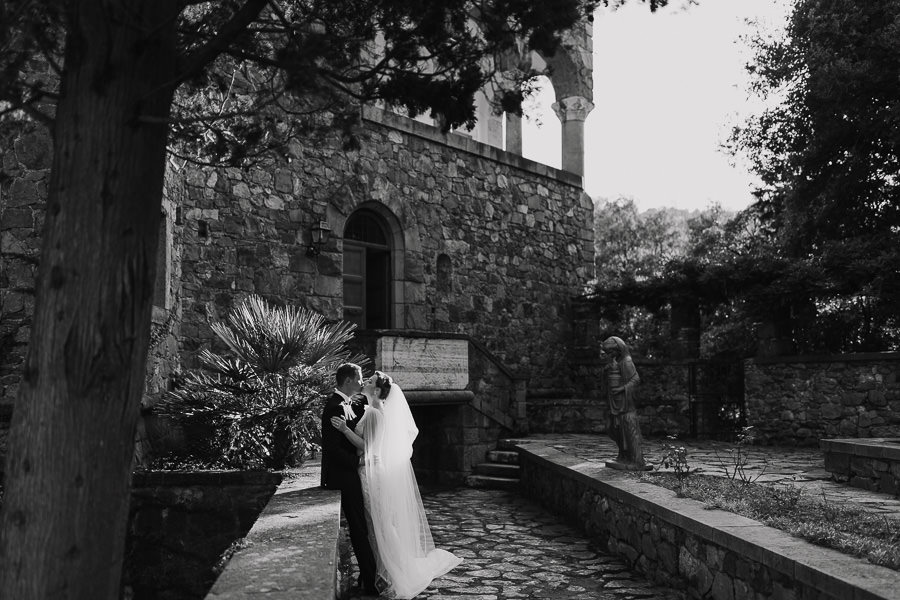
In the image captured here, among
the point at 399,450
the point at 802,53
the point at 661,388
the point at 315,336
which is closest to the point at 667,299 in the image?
the point at 661,388

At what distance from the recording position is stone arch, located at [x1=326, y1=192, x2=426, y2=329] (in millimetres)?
14000

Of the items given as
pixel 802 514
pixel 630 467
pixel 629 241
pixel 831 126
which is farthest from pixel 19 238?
pixel 629 241

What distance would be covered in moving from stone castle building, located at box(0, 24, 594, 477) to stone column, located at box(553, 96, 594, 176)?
0.04 metres

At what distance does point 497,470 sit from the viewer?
1176 centimetres

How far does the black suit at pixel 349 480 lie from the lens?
6.10 metres

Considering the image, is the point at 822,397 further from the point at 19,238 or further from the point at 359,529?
the point at 19,238

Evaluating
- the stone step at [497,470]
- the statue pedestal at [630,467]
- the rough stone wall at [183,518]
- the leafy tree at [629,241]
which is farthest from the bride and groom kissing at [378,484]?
the leafy tree at [629,241]

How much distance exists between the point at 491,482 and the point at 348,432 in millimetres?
5696

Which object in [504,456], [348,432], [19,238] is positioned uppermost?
[19,238]

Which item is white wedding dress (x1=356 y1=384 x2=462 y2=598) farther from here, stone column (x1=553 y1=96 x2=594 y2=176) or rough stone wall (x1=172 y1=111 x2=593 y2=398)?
stone column (x1=553 y1=96 x2=594 y2=176)

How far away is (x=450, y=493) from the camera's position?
11156 mm

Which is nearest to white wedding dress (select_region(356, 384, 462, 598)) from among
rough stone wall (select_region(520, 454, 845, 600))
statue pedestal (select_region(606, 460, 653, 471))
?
rough stone wall (select_region(520, 454, 845, 600))

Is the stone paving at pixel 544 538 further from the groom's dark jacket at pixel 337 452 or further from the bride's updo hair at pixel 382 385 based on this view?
the bride's updo hair at pixel 382 385

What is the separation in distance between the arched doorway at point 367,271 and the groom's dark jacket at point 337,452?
6939 mm
